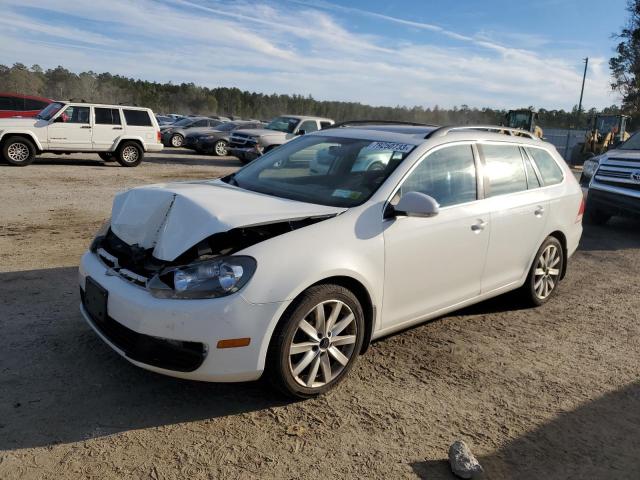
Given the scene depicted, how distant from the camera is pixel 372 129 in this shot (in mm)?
4707

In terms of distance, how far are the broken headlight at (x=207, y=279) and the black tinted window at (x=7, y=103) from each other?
16.9m

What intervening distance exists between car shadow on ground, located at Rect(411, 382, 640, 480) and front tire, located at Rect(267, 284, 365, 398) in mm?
802

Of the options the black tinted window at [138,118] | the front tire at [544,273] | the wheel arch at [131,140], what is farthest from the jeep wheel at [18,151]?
the front tire at [544,273]

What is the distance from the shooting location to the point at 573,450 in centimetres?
306

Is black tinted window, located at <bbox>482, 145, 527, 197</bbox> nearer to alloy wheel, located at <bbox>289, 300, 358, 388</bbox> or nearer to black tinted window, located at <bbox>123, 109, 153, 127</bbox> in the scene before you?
alloy wheel, located at <bbox>289, 300, 358, 388</bbox>

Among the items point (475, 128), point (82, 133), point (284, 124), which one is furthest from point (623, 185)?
point (82, 133)

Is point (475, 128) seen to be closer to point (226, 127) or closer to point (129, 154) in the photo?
point (129, 154)

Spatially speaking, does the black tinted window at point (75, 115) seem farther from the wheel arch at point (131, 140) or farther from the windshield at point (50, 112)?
the wheel arch at point (131, 140)

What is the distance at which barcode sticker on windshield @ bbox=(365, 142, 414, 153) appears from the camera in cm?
402

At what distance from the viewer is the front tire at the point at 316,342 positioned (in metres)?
3.12

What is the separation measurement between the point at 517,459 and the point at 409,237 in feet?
4.92

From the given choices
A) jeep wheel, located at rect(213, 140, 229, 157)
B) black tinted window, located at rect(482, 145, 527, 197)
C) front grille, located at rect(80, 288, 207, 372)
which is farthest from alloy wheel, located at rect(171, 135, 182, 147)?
front grille, located at rect(80, 288, 207, 372)

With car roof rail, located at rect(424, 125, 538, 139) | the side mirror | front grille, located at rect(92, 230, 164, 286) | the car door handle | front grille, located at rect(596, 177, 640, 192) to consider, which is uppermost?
car roof rail, located at rect(424, 125, 538, 139)

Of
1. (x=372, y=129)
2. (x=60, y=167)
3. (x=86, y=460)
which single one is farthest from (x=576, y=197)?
(x=60, y=167)
